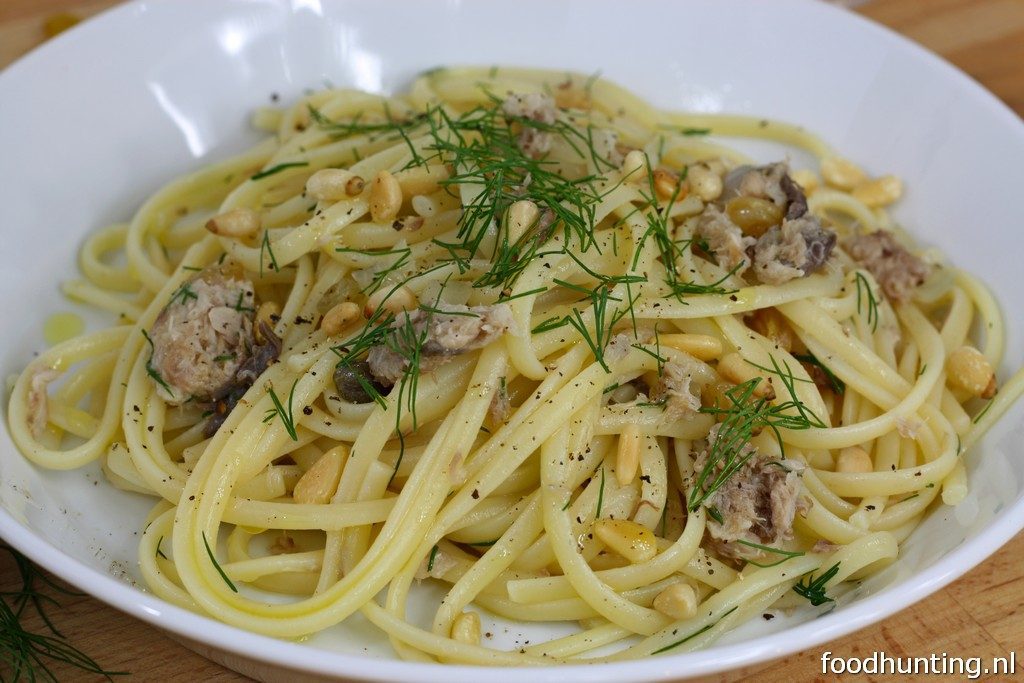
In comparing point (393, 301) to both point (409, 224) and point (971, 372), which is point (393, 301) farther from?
point (971, 372)

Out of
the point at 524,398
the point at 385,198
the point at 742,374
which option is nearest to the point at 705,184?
the point at 742,374

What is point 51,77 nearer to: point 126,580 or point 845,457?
point 126,580

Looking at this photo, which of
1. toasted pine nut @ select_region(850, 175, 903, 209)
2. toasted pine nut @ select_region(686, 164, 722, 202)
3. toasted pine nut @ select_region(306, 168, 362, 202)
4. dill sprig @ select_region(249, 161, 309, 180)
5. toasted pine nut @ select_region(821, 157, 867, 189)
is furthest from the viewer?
toasted pine nut @ select_region(821, 157, 867, 189)

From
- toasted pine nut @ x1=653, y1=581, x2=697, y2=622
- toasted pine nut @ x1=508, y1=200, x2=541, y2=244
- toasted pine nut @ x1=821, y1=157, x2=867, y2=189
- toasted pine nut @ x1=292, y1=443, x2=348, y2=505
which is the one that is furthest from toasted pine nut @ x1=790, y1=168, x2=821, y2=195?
toasted pine nut @ x1=292, y1=443, x2=348, y2=505

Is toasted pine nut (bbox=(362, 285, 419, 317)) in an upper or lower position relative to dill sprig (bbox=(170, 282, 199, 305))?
upper

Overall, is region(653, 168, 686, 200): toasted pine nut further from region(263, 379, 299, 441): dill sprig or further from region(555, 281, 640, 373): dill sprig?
region(263, 379, 299, 441): dill sprig

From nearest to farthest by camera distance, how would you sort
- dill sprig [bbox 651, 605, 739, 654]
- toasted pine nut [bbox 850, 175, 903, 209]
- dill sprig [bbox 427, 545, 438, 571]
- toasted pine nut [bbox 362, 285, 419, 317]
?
1. dill sprig [bbox 651, 605, 739, 654]
2. dill sprig [bbox 427, 545, 438, 571]
3. toasted pine nut [bbox 362, 285, 419, 317]
4. toasted pine nut [bbox 850, 175, 903, 209]

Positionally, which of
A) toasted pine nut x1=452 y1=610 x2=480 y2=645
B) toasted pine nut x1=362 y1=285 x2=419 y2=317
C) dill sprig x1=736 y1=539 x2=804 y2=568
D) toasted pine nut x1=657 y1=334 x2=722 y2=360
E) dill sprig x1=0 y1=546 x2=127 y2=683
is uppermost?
toasted pine nut x1=362 y1=285 x2=419 y2=317
